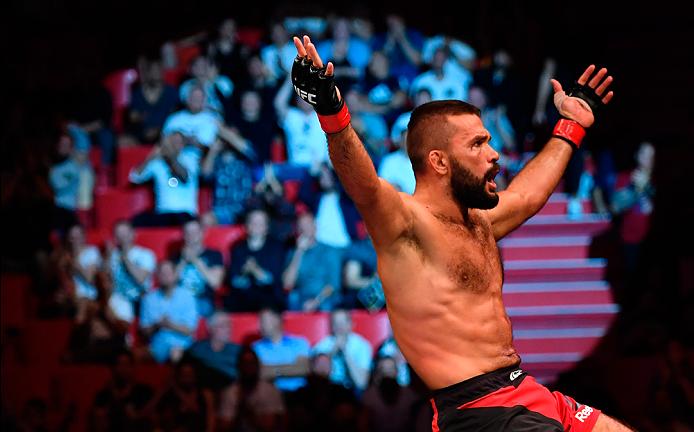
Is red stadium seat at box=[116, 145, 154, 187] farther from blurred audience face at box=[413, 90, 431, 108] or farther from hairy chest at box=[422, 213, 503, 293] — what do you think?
hairy chest at box=[422, 213, 503, 293]

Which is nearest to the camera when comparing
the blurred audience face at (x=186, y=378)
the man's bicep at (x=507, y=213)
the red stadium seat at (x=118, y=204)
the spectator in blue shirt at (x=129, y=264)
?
the man's bicep at (x=507, y=213)

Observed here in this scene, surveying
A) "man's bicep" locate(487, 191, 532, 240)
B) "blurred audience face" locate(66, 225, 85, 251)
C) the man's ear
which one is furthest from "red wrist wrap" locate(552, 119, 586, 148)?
"blurred audience face" locate(66, 225, 85, 251)

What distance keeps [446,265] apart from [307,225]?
16.3ft

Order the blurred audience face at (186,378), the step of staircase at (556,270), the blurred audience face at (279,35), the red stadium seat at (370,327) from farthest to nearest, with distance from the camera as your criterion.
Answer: the blurred audience face at (279,35) → the step of staircase at (556,270) → the red stadium seat at (370,327) → the blurred audience face at (186,378)

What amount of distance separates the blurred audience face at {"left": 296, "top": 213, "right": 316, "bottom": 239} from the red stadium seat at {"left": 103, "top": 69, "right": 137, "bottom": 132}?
2696 mm

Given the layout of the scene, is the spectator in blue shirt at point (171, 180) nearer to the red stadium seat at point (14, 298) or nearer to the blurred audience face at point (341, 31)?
the red stadium seat at point (14, 298)

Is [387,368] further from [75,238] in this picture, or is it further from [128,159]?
[128,159]

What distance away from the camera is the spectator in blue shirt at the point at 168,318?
7852mm

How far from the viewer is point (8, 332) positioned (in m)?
7.76

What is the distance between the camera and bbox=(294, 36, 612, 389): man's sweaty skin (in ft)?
10.1

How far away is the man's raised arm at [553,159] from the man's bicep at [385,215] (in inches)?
20.8

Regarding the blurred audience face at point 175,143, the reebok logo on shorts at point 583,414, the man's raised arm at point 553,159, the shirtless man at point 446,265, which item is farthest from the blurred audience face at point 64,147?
the reebok logo on shorts at point 583,414

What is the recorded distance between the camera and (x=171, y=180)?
29.0 feet

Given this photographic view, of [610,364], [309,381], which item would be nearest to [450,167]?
[309,381]
